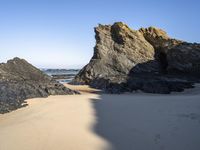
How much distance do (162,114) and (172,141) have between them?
1.88m

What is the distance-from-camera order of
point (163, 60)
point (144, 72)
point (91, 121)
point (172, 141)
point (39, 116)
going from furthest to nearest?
point (163, 60) < point (144, 72) < point (39, 116) < point (91, 121) < point (172, 141)

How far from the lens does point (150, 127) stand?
641 centimetres

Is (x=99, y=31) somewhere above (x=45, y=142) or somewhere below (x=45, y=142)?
above

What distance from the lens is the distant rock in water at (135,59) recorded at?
73.3ft

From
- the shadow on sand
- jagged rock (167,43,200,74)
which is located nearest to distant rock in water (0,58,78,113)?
the shadow on sand

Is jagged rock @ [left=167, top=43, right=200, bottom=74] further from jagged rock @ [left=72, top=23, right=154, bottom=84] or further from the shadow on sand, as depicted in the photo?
the shadow on sand

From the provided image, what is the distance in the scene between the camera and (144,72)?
23.5m

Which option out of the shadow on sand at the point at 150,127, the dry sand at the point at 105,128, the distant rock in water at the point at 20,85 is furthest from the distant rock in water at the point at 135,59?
the shadow on sand at the point at 150,127

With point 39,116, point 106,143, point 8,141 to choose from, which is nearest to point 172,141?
point 106,143

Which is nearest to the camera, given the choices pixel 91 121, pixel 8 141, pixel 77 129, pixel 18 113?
pixel 8 141

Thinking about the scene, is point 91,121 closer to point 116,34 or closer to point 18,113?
point 18,113

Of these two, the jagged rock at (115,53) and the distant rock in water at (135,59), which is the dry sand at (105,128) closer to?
the distant rock in water at (135,59)

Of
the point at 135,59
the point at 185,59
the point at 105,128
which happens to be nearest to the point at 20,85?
the point at 105,128

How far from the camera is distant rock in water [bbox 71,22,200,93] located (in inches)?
880
